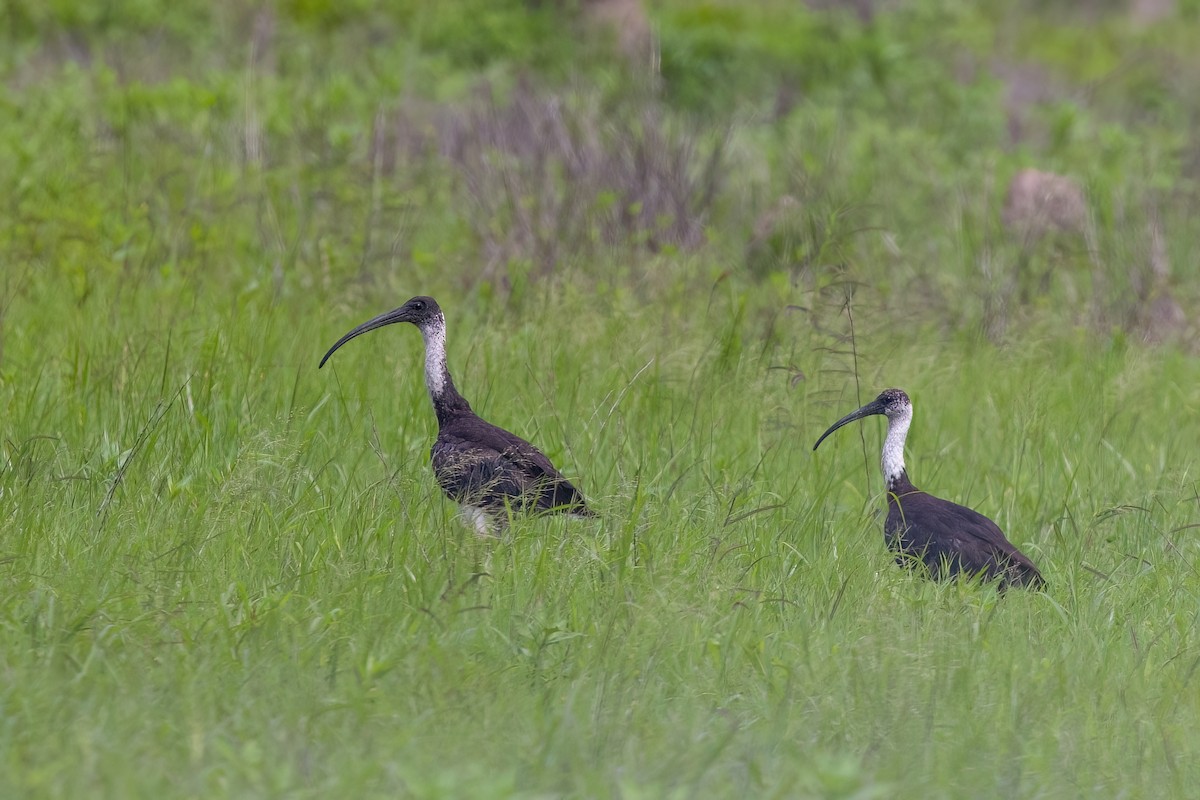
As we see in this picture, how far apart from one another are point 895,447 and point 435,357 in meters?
1.79

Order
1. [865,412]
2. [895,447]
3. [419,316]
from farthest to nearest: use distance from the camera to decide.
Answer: [419,316]
[865,412]
[895,447]

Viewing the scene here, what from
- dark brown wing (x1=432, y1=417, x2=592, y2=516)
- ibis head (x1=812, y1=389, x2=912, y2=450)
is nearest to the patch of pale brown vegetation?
ibis head (x1=812, y1=389, x2=912, y2=450)

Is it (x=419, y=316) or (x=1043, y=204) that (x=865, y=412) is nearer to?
(x=419, y=316)

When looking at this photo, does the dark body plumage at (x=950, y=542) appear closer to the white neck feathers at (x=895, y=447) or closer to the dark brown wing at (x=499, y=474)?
the white neck feathers at (x=895, y=447)

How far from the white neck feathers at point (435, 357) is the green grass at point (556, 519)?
231 millimetres

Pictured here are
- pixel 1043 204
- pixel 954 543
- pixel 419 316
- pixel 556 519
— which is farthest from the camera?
pixel 1043 204

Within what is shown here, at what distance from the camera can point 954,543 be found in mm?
5508

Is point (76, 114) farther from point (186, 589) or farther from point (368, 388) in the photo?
point (186, 589)

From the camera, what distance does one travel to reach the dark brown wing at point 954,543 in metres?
5.35

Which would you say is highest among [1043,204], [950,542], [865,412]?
[1043,204]

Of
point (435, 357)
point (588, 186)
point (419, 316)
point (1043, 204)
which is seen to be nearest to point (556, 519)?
point (435, 357)

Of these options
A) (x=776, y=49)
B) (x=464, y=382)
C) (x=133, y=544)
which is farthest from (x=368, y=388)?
(x=776, y=49)

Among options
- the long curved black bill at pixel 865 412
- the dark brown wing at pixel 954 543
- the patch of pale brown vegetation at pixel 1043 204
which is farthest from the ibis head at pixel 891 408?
the patch of pale brown vegetation at pixel 1043 204

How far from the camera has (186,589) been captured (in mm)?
4609
